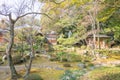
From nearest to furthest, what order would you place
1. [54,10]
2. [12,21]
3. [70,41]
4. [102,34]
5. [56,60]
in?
[54,10] → [12,21] → [56,60] → [70,41] → [102,34]

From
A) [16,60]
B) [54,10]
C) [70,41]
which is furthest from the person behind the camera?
[70,41]

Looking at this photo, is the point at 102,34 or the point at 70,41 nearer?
the point at 70,41

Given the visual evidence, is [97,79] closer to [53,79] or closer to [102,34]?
[53,79]

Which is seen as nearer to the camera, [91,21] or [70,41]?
[91,21]

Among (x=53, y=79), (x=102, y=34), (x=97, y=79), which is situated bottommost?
(x=53, y=79)

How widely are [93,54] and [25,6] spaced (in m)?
14.5

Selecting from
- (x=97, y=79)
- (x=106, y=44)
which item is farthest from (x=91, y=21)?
(x=97, y=79)

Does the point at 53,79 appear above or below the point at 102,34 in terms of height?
below

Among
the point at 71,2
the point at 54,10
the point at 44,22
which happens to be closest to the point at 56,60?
the point at 44,22

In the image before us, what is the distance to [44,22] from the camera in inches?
919

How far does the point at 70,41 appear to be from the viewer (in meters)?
30.6

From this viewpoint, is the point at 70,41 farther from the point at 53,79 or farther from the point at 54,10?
the point at 54,10

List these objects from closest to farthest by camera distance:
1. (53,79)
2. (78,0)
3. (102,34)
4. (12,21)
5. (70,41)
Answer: (78,0)
(12,21)
(53,79)
(70,41)
(102,34)

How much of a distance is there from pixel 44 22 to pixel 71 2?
16044mm
